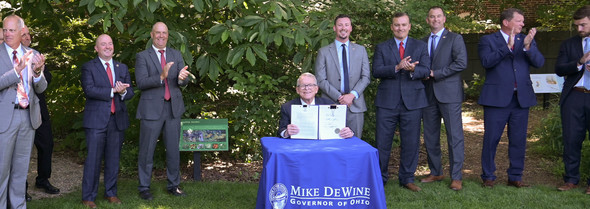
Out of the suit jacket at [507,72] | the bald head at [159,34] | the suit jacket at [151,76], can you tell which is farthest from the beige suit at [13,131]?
the suit jacket at [507,72]

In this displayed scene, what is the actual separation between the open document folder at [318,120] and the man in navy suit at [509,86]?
2.18m

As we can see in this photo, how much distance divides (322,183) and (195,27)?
3.25 meters

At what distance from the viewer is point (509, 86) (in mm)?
6477

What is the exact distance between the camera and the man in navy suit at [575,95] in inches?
247

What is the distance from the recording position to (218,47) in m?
6.79

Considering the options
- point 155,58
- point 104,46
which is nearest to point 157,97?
point 155,58

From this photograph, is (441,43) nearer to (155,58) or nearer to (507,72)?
(507,72)

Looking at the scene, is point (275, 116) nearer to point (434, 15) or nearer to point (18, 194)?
point (434, 15)

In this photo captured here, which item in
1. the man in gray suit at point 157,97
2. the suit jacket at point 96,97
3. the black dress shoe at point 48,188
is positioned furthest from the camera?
the black dress shoe at point 48,188

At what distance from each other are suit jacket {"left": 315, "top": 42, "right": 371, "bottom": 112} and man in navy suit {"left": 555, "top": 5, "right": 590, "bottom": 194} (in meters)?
2.09

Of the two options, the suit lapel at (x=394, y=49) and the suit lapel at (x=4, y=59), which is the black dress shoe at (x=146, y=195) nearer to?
the suit lapel at (x=4, y=59)

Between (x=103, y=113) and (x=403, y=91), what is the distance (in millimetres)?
2993

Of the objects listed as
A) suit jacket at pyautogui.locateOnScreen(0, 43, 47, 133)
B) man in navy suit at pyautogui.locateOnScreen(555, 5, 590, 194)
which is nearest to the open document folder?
suit jacket at pyautogui.locateOnScreen(0, 43, 47, 133)

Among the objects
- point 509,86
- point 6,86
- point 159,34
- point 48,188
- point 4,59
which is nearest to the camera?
point 6,86
